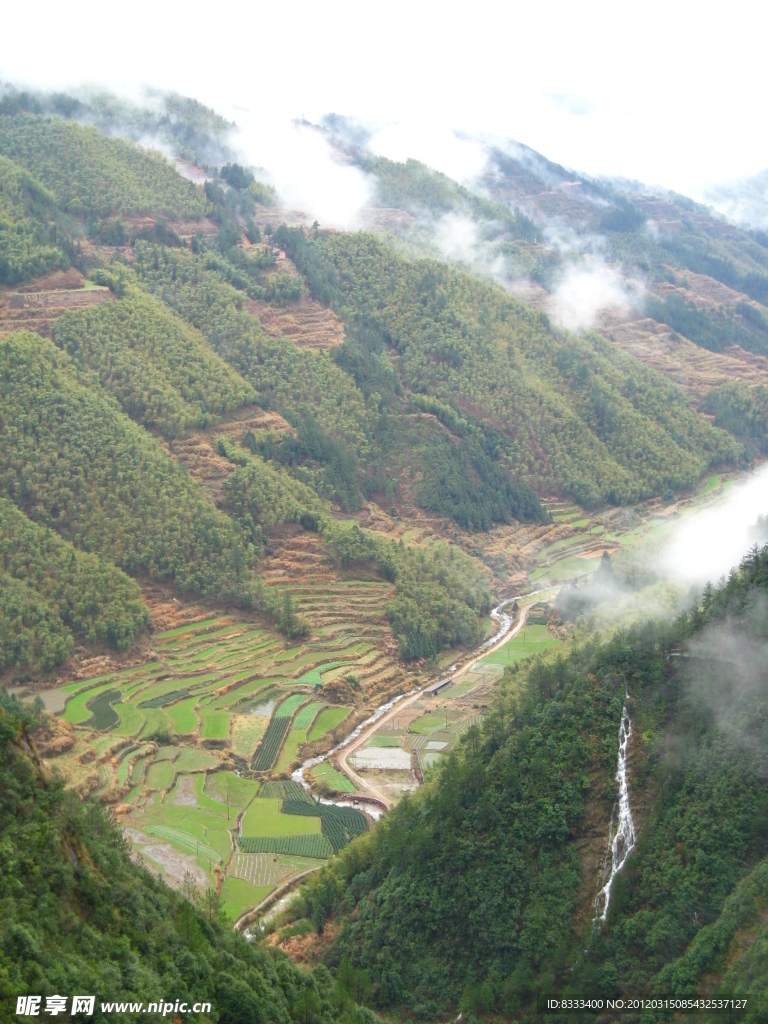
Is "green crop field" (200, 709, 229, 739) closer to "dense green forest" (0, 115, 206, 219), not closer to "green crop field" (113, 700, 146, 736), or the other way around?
"green crop field" (113, 700, 146, 736)

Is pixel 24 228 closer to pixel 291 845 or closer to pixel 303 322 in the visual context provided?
pixel 303 322

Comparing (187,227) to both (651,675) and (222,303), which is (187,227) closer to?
(222,303)

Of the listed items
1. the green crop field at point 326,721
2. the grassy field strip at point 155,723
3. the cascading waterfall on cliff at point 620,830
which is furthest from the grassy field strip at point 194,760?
the cascading waterfall on cliff at point 620,830

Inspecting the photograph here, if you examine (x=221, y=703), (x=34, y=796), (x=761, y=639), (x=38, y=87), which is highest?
(x=38, y=87)

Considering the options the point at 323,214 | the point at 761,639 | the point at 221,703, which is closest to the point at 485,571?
the point at 221,703

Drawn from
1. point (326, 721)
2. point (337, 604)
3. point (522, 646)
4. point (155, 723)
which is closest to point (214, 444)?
point (337, 604)

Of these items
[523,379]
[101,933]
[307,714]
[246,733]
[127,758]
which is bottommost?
[127,758]
